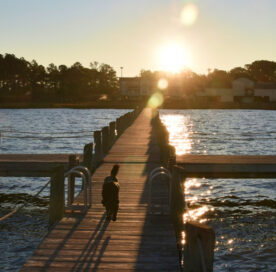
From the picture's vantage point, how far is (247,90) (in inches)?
5837

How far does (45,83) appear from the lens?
154625mm

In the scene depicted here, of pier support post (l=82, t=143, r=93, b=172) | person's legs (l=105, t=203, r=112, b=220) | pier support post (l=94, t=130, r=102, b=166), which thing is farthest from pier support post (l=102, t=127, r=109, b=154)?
person's legs (l=105, t=203, r=112, b=220)

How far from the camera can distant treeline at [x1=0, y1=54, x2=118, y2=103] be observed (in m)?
144

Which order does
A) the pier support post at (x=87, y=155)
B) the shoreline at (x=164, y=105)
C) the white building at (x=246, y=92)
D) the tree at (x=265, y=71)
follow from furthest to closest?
the tree at (x=265, y=71) < the white building at (x=246, y=92) < the shoreline at (x=164, y=105) < the pier support post at (x=87, y=155)

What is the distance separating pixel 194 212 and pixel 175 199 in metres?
9.17

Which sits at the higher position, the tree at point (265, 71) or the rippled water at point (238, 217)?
the tree at point (265, 71)

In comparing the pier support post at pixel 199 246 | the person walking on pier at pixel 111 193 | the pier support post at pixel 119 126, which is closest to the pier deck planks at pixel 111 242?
the person walking on pier at pixel 111 193

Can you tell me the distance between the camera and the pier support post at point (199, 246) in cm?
562

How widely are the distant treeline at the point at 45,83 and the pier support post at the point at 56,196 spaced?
135 meters

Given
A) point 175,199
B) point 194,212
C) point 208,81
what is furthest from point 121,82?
point 175,199

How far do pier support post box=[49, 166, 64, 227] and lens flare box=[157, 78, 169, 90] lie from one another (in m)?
125

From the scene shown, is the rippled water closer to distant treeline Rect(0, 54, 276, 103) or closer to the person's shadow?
the person's shadow

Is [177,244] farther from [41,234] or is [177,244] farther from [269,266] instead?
[41,234]

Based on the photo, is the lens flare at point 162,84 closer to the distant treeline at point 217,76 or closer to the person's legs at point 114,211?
the distant treeline at point 217,76
